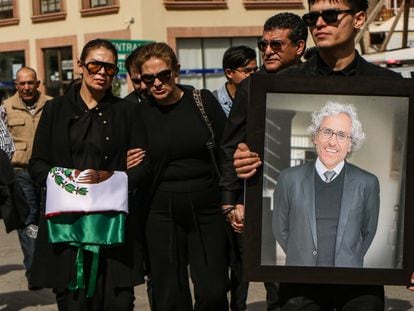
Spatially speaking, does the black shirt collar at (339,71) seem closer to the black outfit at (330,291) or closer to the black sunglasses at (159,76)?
the black outfit at (330,291)

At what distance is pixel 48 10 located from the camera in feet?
101

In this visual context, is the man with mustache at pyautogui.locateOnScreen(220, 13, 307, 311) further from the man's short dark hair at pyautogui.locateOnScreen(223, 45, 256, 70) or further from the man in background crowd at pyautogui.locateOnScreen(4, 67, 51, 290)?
the man in background crowd at pyautogui.locateOnScreen(4, 67, 51, 290)

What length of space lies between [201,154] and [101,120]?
0.61 meters

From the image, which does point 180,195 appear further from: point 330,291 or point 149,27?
point 149,27

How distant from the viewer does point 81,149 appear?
4.85 m

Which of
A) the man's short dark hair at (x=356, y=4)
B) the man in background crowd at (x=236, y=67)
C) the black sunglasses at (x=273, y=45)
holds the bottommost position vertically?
the man in background crowd at (x=236, y=67)

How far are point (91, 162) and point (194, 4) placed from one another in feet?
78.5

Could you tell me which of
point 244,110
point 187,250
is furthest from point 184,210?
point 244,110

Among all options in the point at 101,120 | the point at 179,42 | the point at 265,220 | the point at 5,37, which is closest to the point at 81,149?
the point at 101,120

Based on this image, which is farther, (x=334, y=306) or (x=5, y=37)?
(x=5, y=37)

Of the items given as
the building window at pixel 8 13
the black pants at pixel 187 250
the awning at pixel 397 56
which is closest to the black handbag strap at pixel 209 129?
the black pants at pixel 187 250

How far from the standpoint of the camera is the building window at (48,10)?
99.1ft

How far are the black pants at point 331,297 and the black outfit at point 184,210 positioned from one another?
154cm

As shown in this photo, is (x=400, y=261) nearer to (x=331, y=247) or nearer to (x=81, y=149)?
(x=331, y=247)
